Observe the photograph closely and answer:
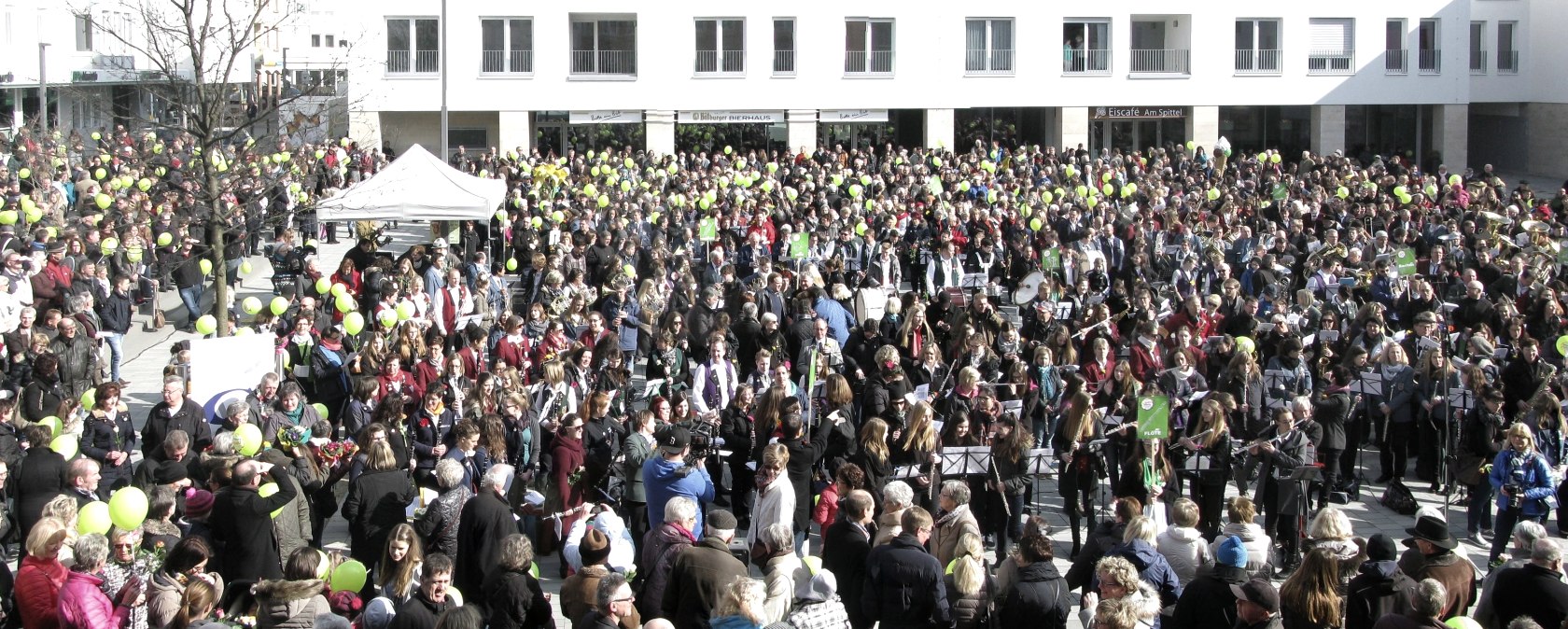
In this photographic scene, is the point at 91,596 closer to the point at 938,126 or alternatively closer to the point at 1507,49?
the point at 938,126

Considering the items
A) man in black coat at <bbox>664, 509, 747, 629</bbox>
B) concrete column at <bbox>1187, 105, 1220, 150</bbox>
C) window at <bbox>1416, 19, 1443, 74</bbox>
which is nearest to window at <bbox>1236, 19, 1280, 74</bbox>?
concrete column at <bbox>1187, 105, 1220, 150</bbox>

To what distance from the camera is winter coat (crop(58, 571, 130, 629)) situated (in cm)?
777

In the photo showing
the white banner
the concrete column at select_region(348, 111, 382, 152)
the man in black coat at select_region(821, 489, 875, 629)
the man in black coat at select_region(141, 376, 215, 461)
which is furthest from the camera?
the concrete column at select_region(348, 111, 382, 152)

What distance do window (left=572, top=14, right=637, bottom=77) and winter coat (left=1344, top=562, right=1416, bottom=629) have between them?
35.1 m

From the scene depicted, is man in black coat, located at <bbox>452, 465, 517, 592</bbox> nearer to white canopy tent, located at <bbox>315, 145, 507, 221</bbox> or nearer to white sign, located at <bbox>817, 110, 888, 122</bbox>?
white canopy tent, located at <bbox>315, 145, 507, 221</bbox>

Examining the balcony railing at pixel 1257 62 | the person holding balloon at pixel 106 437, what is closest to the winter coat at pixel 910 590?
the person holding balloon at pixel 106 437

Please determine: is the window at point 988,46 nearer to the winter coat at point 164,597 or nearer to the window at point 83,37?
the window at point 83,37

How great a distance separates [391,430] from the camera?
10.9 meters

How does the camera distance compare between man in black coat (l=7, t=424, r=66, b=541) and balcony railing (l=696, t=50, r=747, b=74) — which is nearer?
man in black coat (l=7, t=424, r=66, b=541)

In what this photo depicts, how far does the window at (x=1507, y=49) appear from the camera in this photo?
148ft

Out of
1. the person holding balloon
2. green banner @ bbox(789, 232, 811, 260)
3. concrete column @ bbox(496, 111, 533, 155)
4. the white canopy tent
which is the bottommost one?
the person holding balloon

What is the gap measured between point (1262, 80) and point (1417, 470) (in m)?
31.8

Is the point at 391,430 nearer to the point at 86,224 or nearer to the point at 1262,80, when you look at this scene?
the point at 86,224

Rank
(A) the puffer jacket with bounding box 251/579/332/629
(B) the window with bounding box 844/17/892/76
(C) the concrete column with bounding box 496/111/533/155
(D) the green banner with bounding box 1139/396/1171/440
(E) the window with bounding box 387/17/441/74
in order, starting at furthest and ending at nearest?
(B) the window with bounding box 844/17/892/76
(C) the concrete column with bounding box 496/111/533/155
(E) the window with bounding box 387/17/441/74
(D) the green banner with bounding box 1139/396/1171/440
(A) the puffer jacket with bounding box 251/579/332/629
